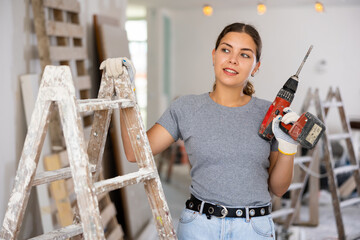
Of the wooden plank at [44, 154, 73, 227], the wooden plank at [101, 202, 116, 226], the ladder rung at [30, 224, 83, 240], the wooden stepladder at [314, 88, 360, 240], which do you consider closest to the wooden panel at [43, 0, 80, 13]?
the wooden plank at [44, 154, 73, 227]

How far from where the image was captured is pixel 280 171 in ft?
5.41

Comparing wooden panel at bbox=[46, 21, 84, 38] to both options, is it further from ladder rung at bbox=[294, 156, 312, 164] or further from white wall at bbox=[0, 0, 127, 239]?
ladder rung at bbox=[294, 156, 312, 164]

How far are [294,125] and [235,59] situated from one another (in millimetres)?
334

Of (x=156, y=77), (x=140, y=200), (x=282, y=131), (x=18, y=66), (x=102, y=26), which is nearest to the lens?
(x=282, y=131)

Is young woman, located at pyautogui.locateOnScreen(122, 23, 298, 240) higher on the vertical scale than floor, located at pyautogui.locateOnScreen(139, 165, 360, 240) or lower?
higher

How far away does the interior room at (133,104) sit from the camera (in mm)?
1313

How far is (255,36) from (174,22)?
6822 mm

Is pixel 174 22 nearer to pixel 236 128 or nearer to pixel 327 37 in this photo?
pixel 327 37

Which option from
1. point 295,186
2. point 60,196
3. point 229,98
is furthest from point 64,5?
point 295,186

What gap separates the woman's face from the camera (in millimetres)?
1631

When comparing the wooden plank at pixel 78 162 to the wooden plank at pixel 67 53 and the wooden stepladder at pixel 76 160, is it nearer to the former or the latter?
the wooden stepladder at pixel 76 160

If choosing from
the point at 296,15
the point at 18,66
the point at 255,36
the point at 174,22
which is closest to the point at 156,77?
the point at 174,22

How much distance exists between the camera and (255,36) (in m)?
1.69

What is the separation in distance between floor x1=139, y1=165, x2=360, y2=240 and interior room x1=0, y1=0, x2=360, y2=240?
2 centimetres
